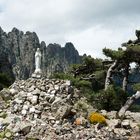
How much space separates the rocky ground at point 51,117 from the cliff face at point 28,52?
97.3 meters

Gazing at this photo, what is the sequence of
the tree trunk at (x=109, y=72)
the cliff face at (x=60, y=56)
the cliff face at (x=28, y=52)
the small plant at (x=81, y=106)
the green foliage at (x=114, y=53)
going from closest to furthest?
the small plant at (x=81, y=106) → the green foliage at (x=114, y=53) → the tree trunk at (x=109, y=72) → the cliff face at (x=60, y=56) → the cliff face at (x=28, y=52)

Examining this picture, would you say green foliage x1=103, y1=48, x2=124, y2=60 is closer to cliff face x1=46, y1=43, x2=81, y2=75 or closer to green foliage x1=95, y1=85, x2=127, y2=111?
green foliage x1=95, y1=85, x2=127, y2=111

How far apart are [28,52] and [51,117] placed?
118 metres

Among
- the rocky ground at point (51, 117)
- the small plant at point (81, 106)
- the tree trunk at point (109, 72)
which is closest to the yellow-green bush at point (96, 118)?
the rocky ground at point (51, 117)

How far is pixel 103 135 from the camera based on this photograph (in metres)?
29.6

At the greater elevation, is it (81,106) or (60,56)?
(60,56)

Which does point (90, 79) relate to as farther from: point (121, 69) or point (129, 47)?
point (129, 47)

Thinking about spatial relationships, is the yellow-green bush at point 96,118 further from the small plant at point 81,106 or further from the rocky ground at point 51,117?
the small plant at point 81,106

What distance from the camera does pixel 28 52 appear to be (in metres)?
149

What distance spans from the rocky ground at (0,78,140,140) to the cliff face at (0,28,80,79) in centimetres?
9728

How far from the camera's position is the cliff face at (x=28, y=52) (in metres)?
138

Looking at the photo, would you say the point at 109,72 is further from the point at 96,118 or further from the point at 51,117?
the point at 51,117

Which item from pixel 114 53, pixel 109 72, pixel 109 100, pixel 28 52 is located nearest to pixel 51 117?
pixel 109 100

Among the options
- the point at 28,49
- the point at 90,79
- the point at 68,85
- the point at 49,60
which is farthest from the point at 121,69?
the point at 28,49
